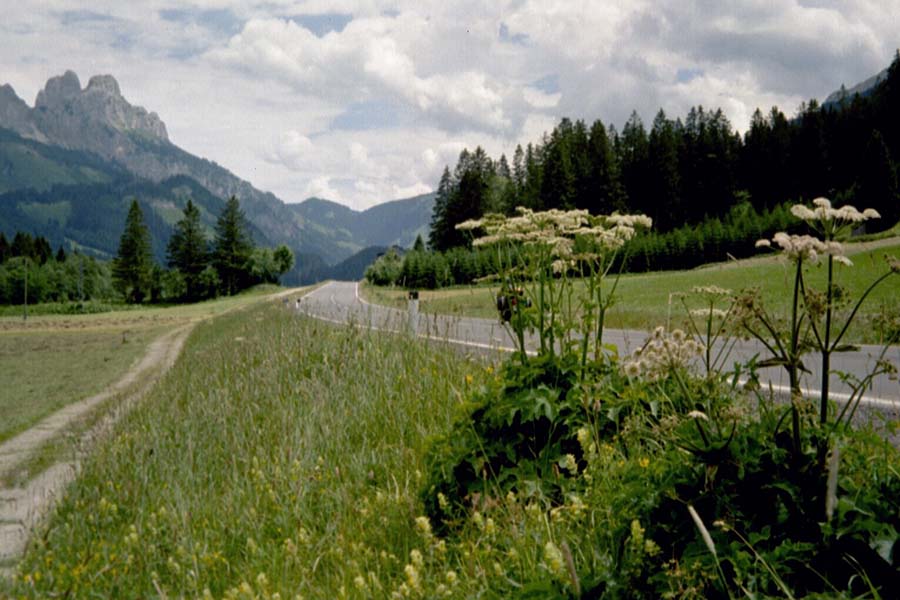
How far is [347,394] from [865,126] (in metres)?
99.5

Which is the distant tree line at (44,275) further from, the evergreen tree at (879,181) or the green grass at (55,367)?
the evergreen tree at (879,181)

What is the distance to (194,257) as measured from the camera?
104062mm

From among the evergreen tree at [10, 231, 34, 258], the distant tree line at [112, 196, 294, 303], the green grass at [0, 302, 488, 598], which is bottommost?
the green grass at [0, 302, 488, 598]

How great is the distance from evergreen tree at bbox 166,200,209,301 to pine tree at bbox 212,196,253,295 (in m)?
2.47

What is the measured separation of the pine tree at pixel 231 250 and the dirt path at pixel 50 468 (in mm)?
81133

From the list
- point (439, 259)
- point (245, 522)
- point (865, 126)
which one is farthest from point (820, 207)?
point (865, 126)

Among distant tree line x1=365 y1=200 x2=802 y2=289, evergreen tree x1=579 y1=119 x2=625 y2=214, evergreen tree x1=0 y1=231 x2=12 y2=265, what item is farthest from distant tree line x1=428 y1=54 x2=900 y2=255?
evergreen tree x1=0 y1=231 x2=12 y2=265

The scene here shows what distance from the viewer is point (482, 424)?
3941 millimetres

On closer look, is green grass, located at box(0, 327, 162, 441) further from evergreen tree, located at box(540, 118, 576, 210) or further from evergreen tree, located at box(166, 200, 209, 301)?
evergreen tree, located at box(166, 200, 209, 301)

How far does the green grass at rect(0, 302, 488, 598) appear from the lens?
12.7ft

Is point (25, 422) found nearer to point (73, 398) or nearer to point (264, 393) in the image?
point (73, 398)

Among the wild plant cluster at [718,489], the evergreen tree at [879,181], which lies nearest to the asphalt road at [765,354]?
the wild plant cluster at [718,489]

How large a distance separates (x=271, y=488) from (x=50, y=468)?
9.23 meters

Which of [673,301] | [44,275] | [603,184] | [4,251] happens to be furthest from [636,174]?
[4,251]
